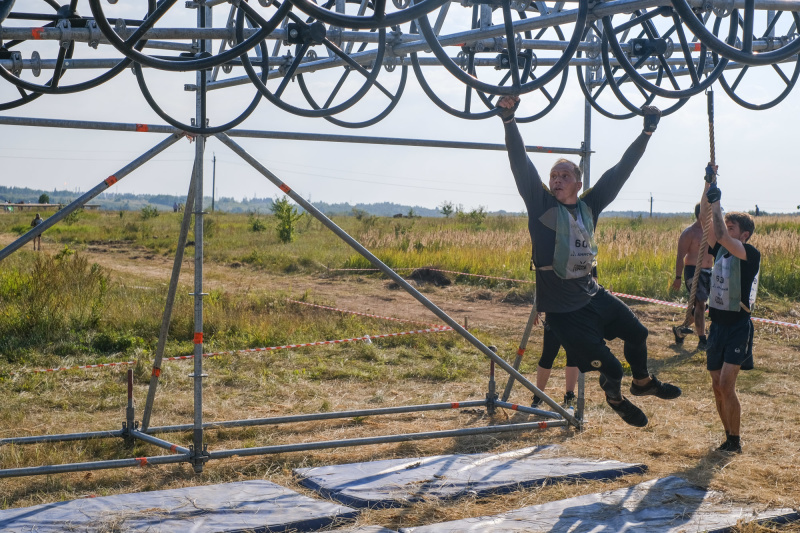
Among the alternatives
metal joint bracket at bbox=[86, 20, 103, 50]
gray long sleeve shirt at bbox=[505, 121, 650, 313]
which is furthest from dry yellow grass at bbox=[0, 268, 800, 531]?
metal joint bracket at bbox=[86, 20, 103, 50]

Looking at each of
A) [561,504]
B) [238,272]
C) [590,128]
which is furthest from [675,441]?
[238,272]

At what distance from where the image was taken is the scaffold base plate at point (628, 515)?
12.7 feet

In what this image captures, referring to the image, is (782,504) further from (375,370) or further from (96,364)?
(96,364)

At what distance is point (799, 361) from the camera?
28.6 ft

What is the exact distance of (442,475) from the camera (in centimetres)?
468

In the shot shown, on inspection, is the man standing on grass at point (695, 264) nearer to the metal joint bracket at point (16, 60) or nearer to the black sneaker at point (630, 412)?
the black sneaker at point (630, 412)

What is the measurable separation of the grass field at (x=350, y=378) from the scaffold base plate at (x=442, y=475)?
0.38ft

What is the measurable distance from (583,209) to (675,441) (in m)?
1.83

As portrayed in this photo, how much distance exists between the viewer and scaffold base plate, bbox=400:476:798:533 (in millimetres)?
3865

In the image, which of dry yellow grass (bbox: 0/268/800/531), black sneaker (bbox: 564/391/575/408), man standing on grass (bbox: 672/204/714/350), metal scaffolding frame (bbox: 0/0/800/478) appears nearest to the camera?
metal scaffolding frame (bbox: 0/0/800/478)

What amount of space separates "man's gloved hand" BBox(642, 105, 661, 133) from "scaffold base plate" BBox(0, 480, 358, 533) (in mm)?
2798

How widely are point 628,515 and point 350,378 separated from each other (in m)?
3.98

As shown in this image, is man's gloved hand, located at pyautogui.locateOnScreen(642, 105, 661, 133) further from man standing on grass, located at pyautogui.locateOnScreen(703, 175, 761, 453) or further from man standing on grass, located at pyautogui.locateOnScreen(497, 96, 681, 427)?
man standing on grass, located at pyautogui.locateOnScreen(703, 175, 761, 453)

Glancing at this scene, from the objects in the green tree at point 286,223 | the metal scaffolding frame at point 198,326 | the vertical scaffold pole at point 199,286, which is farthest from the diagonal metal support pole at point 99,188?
the green tree at point 286,223
